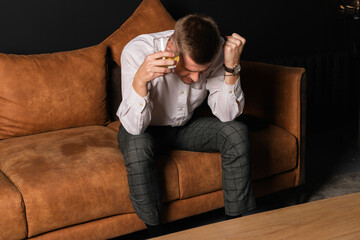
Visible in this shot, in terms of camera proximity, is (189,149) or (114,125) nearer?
(189,149)

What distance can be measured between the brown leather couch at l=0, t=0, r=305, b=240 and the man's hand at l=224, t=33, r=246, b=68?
1.38 ft

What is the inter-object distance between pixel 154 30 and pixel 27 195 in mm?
1277

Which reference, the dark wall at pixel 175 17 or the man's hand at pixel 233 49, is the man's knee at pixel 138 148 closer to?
the man's hand at pixel 233 49

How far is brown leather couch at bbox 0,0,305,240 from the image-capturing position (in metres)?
1.44

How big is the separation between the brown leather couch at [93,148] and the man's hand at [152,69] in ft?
1.14

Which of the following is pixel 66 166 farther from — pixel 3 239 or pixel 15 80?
pixel 15 80

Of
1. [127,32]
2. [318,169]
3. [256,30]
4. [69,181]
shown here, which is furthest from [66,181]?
[256,30]

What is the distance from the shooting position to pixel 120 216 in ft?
5.17

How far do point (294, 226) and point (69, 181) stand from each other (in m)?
0.83

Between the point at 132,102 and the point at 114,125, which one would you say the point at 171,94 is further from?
the point at 114,125

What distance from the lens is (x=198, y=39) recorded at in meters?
1.34

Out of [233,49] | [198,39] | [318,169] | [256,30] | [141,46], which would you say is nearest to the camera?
[198,39]

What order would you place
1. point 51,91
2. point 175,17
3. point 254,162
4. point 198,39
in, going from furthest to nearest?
point 175,17 → point 51,91 → point 254,162 → point 198,39

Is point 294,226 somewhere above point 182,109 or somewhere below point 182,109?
below
